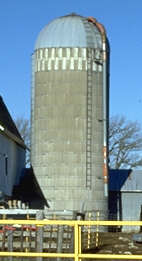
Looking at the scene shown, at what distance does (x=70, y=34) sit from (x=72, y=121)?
597 centimetres

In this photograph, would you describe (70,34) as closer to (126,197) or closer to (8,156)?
(8,156)

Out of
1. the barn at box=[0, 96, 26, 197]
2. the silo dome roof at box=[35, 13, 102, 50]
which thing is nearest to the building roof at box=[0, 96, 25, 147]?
the barn at box=[0, 96, 26, 197]

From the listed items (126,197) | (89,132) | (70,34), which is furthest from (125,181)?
(70,34)

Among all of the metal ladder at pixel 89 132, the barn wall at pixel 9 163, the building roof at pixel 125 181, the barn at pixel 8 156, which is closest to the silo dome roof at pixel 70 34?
the metal ladder at pixel 89 132

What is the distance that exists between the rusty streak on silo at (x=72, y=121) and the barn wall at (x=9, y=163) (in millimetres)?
1585

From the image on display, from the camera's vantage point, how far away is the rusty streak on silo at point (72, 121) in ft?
140

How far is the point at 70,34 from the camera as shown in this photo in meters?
44.2

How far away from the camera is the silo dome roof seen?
1727 inches

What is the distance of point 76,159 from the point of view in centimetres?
4256

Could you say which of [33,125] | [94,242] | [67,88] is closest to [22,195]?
[33,125]

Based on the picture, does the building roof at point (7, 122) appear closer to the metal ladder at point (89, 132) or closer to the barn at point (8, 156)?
the barn at point (8, 156)

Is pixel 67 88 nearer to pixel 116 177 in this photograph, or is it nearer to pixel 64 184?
pixel 64 184

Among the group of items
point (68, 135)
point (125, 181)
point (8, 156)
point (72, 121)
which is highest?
point (72, 121)

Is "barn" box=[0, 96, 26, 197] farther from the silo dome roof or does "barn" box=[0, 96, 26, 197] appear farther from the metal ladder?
the silo dome roof
